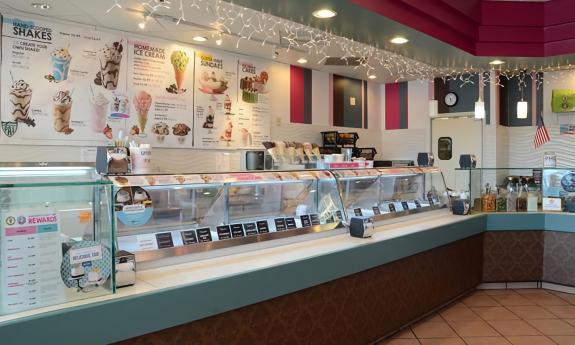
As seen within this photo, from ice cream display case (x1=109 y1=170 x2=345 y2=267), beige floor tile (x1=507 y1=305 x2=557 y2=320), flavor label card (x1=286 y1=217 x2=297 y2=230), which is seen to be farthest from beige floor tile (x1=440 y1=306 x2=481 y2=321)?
flavor label card (x1=286 y1=217 x2=297 y2=230)

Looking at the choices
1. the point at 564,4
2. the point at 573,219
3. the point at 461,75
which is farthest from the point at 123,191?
the point at 461,75

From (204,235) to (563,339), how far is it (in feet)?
9.55

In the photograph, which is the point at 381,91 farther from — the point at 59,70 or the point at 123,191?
the point at 123,191

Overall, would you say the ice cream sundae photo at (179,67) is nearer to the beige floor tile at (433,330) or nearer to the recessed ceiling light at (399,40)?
the recessed ceiling light at (399,40)

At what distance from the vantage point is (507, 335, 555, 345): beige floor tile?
136 inches

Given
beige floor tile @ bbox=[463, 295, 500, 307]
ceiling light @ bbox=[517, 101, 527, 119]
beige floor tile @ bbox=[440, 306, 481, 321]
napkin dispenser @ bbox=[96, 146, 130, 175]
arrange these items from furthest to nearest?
ceiling light @ bbox=[517, 101, 527, 119]
beige floor tile @ bbox=[463, 295, 500, 307]
beige floor tile @ bbox=[440, 306, 481, 321]
napkin dispenser @ bbox=[96, 146, 130, 175]

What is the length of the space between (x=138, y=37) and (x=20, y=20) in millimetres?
1263

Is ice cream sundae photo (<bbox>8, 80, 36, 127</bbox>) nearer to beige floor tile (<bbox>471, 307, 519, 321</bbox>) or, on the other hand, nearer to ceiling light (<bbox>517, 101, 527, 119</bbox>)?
beige floor tile (<bbox>471, 307, 519, 321</bbox>)

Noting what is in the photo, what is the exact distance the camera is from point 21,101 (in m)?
4.70

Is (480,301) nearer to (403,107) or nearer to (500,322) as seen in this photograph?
(500,322)

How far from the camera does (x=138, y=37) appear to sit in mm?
5512

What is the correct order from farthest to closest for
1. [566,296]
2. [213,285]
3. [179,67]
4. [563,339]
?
[179,67], [566,296], [563,339], [213,285]

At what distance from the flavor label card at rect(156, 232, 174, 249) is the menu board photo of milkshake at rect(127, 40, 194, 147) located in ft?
11.3

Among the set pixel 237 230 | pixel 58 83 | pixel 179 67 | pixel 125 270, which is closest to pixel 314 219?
pixel 237 230
